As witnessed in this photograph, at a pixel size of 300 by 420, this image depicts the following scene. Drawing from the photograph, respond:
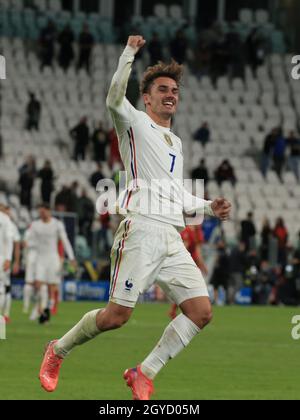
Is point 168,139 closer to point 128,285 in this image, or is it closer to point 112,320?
point 128,285

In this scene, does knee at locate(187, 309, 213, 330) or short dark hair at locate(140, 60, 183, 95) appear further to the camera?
short dark hair at locate(140, 60, 183, 95)

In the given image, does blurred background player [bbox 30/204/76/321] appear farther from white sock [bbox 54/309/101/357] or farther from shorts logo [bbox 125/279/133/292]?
shorts logo [bbox 125/279/133/292]

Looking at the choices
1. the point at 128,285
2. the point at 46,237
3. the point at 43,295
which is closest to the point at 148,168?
the point at 128,285

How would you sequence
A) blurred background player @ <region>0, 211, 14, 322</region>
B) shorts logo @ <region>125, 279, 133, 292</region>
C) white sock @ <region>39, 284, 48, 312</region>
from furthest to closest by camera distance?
white sock @ <region>39, 284, 48, 312</region>, blurred background player @ <region>0, 211, 14, 322</region>, shorts logo @ <region>125, 279, 133, 292</region>

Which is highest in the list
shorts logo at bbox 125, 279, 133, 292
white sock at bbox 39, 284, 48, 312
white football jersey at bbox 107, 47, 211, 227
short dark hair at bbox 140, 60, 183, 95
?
short dark hair at bbox 140, 60, 183, 95

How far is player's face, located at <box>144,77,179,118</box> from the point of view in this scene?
12.0m

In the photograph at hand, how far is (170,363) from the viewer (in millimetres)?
17406

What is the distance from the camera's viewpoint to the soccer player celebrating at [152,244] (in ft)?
38.7

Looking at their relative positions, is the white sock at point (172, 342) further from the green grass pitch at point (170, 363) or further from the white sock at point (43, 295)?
the white sock at point (43, 295)

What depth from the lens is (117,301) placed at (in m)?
11.8

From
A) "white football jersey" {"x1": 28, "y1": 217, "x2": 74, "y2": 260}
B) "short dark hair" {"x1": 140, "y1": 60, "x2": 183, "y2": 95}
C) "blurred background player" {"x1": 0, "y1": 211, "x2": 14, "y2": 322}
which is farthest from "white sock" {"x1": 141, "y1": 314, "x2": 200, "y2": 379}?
"white football jersey" {"x1": 28, "y1": 217, "x2": 74, "y2": 260}

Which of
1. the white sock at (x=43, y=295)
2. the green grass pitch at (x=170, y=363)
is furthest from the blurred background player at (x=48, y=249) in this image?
the green grass pitch at (x=170, y=363)

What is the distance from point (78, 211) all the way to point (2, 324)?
14.3 meters

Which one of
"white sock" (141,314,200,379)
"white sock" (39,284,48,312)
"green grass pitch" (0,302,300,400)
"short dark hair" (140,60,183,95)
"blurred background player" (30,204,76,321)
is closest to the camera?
"white sock" (141,314,200,379)
